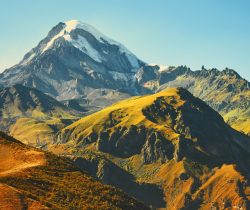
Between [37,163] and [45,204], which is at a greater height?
[37,163]

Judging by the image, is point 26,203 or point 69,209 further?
point 69,209

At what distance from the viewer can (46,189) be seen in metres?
175

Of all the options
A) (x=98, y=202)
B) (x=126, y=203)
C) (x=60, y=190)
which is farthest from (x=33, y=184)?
(x=126, y=203)

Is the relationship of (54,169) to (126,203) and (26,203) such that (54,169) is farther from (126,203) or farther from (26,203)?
(26,203)

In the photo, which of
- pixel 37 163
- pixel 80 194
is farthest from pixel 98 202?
pixel 37 163

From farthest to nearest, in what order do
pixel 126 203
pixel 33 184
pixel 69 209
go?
pixel 126 203 < pixel 33 184 < pixel 69 209

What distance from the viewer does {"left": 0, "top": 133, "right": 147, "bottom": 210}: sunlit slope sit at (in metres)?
154

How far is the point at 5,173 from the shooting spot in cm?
17662

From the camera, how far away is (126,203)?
19000cm

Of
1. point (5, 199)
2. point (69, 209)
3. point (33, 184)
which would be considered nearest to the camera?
point (5, 199)

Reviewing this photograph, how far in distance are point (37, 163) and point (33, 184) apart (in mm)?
24486

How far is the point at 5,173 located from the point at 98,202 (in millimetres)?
31459

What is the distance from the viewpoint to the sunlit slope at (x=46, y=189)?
504 feet

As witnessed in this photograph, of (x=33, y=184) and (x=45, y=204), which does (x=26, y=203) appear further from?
(x=33, y=184)
